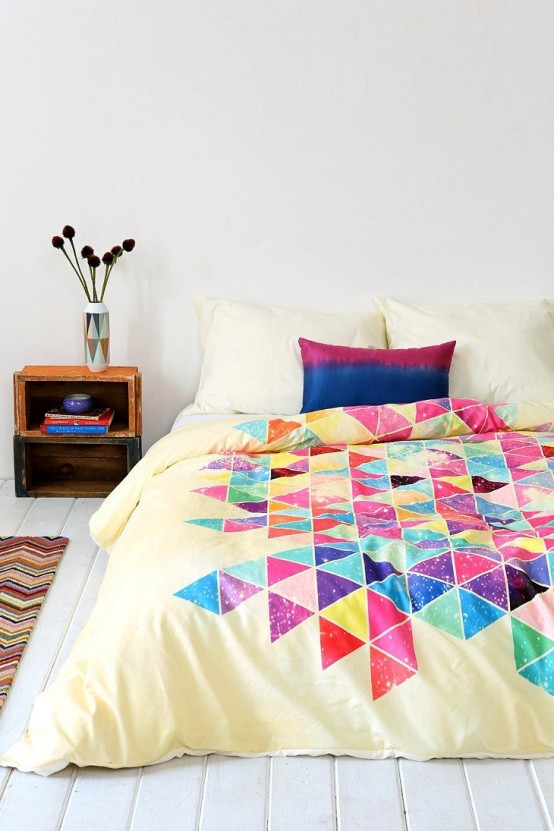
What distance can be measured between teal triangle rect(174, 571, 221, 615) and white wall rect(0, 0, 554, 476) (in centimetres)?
190

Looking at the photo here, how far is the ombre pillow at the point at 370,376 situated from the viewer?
3559 mm

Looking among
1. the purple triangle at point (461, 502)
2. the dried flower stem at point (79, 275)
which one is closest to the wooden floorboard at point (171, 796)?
the purple triangle at point (461, 502)

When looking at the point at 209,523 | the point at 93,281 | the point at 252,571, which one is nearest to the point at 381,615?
the point at 252,571

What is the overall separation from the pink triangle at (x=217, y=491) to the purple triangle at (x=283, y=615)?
54 cm

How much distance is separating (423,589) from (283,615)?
0.32 m

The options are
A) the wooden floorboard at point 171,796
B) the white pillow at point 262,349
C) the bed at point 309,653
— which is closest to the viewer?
the wooden floorboard at point 171,796

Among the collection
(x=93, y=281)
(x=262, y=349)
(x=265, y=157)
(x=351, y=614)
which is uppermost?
(x=265, y=157)

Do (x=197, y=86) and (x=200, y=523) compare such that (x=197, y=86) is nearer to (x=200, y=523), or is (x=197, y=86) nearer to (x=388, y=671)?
(x=200, y=523)

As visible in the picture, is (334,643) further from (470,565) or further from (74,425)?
(74,425)

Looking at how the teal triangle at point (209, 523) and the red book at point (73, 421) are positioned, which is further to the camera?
the red book at point (73, 421)

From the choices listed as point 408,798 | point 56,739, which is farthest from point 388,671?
point 56,739

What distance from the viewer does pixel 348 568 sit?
2.34 metres

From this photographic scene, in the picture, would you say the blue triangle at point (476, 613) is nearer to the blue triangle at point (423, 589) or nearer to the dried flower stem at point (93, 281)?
the blue triangle at point (423, 589)

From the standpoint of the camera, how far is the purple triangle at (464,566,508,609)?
2.28m
